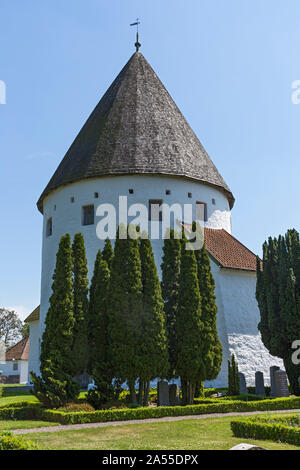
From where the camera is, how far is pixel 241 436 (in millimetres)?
8938

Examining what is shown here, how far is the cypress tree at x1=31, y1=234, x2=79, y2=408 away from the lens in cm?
1322

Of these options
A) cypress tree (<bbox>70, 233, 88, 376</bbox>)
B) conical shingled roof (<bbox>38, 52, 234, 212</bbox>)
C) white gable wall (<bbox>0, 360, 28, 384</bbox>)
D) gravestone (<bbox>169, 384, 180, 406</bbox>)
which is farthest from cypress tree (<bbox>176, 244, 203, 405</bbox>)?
white gable wall (<bbox>0, 360, 28, 384</bbox>)

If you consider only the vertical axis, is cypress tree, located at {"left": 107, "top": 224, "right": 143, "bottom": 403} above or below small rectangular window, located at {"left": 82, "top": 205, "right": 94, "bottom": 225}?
below

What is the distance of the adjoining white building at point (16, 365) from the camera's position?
4891 centimetres

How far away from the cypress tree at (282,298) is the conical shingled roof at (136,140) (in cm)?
683

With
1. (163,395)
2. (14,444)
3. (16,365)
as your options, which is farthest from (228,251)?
(16,365)

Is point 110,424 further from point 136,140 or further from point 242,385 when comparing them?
point 136,140

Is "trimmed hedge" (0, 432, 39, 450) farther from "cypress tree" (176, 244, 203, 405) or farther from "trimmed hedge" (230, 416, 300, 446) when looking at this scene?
"cypress tree" (176, 244, 203, 405)

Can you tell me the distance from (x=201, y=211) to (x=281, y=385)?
1049 cm

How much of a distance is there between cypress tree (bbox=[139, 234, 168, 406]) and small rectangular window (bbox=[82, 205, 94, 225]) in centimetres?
904

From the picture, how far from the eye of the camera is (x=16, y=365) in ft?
168

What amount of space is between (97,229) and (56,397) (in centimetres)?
1084
